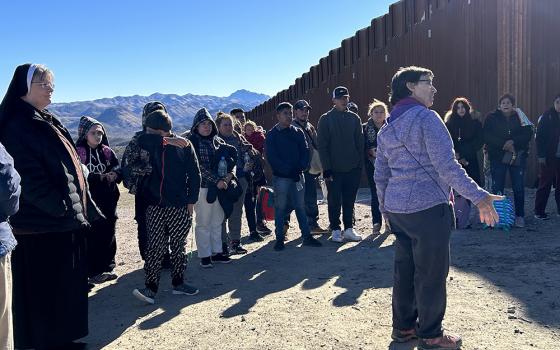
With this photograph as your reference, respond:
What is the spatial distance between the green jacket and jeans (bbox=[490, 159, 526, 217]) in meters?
1.98

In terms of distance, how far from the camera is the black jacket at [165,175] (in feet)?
15.2

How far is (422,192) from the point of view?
3.18m

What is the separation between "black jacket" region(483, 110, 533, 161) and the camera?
283 inches

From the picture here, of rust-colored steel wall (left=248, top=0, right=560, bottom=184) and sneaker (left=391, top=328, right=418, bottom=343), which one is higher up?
rust-colored steel wall (left=248, top=0, right=560, bottom=184)

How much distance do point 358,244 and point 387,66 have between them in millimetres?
9037

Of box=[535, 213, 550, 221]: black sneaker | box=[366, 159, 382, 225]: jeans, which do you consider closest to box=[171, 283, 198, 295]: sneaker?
box=[366, 159, 382, 225]: jeans

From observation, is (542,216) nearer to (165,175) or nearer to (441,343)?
(441,343)

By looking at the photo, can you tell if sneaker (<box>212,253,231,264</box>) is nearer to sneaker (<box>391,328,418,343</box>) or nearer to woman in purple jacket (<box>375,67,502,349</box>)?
sneaker (<box>391,328,418,343</box>)

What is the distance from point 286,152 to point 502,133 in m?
3.05

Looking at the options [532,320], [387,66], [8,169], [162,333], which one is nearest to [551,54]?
[387,66]

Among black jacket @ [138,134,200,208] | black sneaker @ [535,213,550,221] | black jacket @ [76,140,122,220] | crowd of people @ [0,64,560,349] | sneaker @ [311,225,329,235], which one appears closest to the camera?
crowd of people @ [0,64,560,349]

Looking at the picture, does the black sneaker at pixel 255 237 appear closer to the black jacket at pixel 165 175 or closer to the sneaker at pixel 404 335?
the black jacket at pixel 165 175

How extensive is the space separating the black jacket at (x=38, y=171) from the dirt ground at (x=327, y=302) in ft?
3.51

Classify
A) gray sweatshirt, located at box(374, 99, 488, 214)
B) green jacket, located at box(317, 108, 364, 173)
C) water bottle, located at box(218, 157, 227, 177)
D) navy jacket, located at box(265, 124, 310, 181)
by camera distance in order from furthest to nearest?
green jacket, located at box(317, 108, 364, 173), navy jacket, located at box(265, 124, 310, 181), water bottle, located at box(218, 157, 227, 177), gray sweatshirt, located at box(374, 99, 488, 214)
